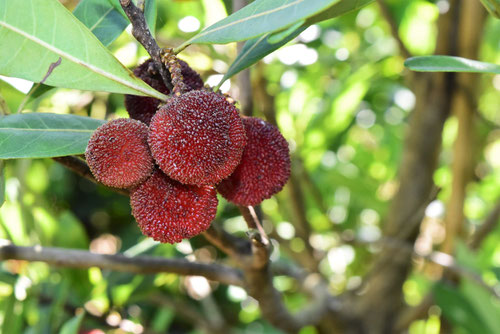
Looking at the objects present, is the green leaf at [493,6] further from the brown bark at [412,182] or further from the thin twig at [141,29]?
the brown bark at [412,182]

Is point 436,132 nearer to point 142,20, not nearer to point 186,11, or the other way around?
point 186,11

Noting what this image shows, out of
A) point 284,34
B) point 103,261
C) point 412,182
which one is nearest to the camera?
point 284,34

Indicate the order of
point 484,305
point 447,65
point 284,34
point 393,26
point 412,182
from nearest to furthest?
point 284,34 → point 447,65 → point 484,305 → point 393,26 → point 412,182

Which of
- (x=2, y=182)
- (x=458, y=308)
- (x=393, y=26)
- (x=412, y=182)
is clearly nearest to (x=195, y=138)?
(x=2, y=182)

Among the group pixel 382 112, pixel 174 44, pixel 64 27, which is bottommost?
pixel 382 112

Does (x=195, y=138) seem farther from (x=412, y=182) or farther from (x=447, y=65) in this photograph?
(x=412, y=182)

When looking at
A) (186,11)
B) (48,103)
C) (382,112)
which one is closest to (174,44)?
(186,11)

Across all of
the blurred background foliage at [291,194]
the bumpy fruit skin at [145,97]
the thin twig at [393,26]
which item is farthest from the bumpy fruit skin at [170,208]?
the thin twig at [393,26]

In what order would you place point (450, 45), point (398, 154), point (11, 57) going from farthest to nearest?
point (398, 154) < point (450, 45) < point (11, 57)
